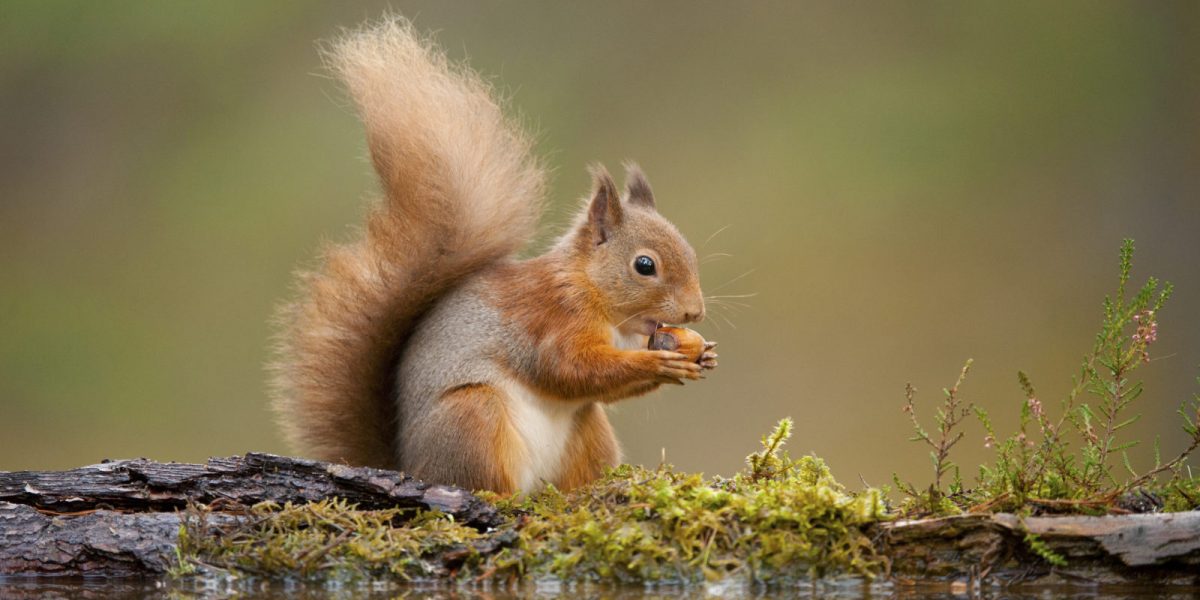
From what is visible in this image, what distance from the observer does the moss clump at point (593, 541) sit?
5.82ft

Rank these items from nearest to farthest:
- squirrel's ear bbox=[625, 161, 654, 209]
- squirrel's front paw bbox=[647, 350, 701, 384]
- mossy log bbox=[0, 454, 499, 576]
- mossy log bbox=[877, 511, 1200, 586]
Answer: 1. mossy log bbox=[877, 511, 1200, 586]
2. mossy log bbox=[0, 454, 499, 576]
3. squirrel's front paw bbox=[647, 350, 701, 384]
4. squirrel's ear bbox=[625, 161, 654, 209]

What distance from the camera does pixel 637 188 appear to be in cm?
271

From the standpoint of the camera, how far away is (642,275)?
2.44 m

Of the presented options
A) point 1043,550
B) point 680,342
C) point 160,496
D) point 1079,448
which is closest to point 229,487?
point 160,496

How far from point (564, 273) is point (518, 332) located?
17 centimetres

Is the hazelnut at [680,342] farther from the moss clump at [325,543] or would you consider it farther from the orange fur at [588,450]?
the moss clump at [325,543]

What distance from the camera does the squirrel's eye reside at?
7.98 feet

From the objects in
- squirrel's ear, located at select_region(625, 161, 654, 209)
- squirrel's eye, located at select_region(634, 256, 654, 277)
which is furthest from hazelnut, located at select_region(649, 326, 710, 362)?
squirrel's ear, located at select_region(625, 161, 654, 209)

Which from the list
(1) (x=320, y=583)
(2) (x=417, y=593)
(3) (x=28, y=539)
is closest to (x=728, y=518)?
(2) (x=417, y=593)

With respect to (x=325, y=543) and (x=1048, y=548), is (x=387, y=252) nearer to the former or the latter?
(x=325, y=543)

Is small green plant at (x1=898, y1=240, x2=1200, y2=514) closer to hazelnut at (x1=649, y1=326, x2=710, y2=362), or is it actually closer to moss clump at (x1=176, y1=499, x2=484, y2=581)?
hazelnut at (x1=649, y1=326, x2=710, y2=362)

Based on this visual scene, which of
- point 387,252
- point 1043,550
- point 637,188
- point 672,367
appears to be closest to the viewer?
point 1043,550

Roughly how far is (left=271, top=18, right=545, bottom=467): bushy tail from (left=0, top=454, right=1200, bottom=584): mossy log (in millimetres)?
433

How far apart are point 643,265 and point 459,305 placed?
383mm
